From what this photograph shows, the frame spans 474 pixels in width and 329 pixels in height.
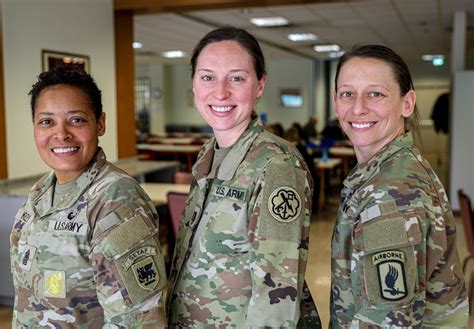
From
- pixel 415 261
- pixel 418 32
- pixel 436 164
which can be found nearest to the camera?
pixel 415 261

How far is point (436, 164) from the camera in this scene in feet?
43.2

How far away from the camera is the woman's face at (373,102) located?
4.82 feet

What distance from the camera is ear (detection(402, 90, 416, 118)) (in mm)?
1502

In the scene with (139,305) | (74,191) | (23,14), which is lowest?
(139,305)

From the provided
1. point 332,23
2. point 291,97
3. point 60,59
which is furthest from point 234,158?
point 291,97

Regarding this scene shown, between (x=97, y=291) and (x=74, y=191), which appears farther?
(x=74, y=191)

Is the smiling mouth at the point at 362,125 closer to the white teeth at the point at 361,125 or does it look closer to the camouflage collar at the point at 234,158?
the white teeth at the point at 361,125

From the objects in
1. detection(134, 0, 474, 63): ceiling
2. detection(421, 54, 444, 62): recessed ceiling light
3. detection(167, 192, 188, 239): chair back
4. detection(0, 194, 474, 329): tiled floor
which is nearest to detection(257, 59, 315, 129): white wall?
detection(421, 54, 444, 62): recessed ceiling light

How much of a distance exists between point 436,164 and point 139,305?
12.9 meters

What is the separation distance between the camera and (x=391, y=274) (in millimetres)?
1267

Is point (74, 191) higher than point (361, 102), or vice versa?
point (361, 102)

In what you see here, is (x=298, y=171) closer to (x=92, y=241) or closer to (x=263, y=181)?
(x=263, y=181)

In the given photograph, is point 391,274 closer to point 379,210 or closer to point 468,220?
point 379,210

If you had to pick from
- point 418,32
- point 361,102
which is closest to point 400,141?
point 361,102
